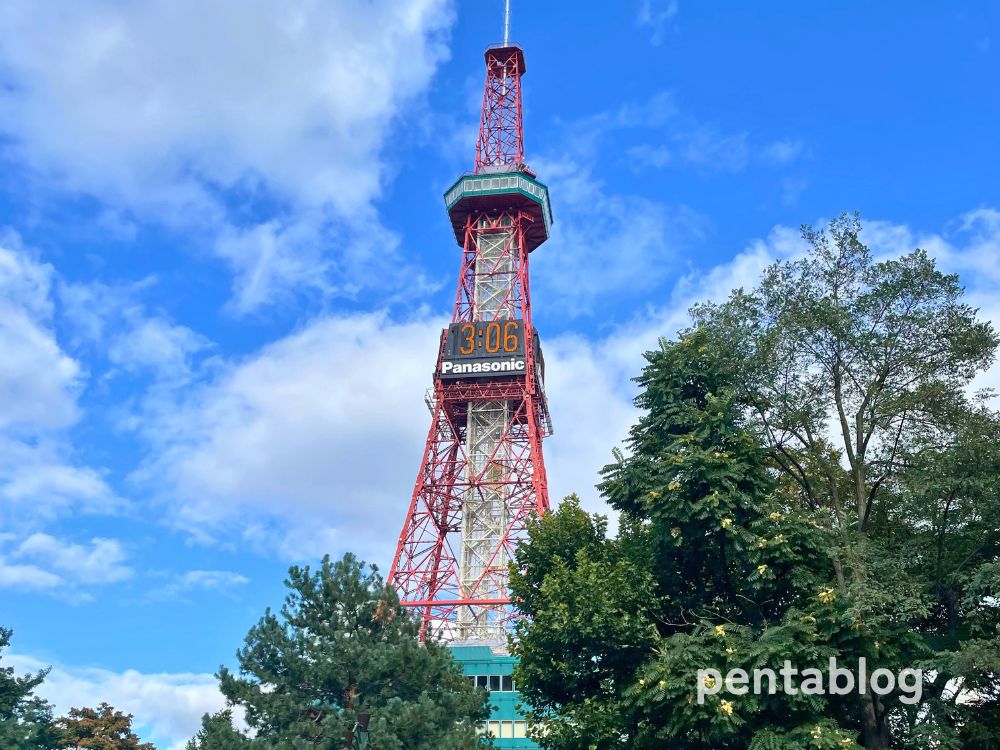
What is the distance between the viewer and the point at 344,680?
28.4 meters

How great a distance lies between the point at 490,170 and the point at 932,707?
60.2m

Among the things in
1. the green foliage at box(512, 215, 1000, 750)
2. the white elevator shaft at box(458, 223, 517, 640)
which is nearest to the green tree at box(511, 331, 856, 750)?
the green foliage at box(512, 215, 1000, 750)

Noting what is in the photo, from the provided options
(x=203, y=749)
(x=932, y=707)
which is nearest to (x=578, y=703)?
(x=932, y=707)

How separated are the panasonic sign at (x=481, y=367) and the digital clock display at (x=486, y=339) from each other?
61 cm

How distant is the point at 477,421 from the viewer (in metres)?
69.7

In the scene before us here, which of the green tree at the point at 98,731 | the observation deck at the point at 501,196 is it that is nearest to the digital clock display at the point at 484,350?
the observation deck at the point at 501,196

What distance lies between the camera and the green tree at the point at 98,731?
44844 millimetres

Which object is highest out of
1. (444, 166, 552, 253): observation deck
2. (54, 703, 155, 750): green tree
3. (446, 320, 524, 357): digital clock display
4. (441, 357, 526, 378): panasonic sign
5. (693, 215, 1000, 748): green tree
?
(444, 166, 552, 253): observation deck

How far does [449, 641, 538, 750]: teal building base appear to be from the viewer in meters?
53.8

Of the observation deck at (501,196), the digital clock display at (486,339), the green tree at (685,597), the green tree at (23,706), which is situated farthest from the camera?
the observation deck at (501,196)

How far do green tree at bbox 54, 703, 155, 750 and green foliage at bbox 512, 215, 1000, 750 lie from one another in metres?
27.9

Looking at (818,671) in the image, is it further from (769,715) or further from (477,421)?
(477,421)

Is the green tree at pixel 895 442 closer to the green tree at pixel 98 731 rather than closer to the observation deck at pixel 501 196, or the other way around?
the green tree at pixel 98 731

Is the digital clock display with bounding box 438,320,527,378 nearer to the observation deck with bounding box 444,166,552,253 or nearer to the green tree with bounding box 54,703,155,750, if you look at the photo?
the observation deck with bounding box 444,166,552,253
